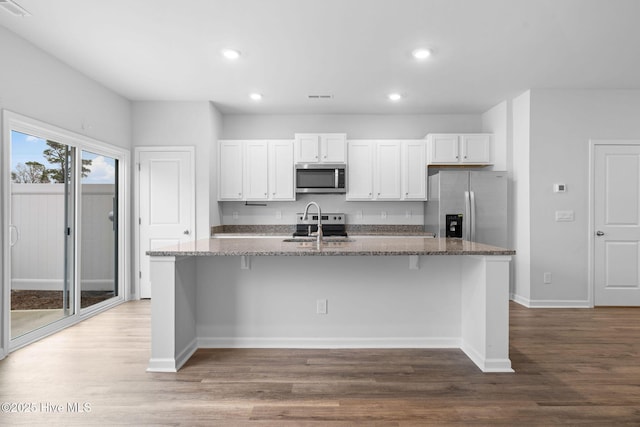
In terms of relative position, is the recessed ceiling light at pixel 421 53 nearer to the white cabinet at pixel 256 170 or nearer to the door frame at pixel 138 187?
the white cabinet at pixel 256 170

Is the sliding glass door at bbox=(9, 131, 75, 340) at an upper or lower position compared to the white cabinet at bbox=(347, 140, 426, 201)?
lower

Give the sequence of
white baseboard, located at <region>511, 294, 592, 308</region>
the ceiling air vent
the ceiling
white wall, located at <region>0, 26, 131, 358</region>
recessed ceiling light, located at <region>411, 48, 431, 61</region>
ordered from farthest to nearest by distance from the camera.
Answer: white baseboard, located at <region>511, 294, 592, 308</region> → recessed ceiling light, located at <region>411, 48, 431, 61</region> → white wall, located at <region>0, 26, 131, 358</region> → the ceiling → the ceiling air vent

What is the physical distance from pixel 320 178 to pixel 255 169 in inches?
37.8

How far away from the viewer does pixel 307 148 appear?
5199mm

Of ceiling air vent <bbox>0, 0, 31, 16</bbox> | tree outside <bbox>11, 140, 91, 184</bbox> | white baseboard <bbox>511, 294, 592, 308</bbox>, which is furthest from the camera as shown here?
white baseboard <bbox>511, 294, 592, 308</bbox>

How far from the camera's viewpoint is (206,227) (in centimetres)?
486

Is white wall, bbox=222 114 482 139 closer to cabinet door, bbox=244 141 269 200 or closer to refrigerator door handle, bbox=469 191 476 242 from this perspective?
cabinet door, bbox=244 141 269 200

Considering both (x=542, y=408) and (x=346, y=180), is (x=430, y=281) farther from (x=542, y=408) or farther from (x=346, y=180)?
(x=346, y=180)

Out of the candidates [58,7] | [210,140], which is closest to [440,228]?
[210,140]

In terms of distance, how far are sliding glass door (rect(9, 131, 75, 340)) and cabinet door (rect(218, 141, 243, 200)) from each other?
6.11 ft

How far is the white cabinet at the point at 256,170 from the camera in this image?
5242mm

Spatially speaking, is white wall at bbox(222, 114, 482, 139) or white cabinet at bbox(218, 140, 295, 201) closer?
white cabinet at bbox(218, 140, 295, 201)

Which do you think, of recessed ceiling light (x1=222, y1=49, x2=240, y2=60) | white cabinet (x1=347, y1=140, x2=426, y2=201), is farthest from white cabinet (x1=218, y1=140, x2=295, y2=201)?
recessed ceiling light (x1=222, y1=49, x2=240, y2=60)

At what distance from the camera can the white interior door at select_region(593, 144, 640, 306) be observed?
4.42 meters
